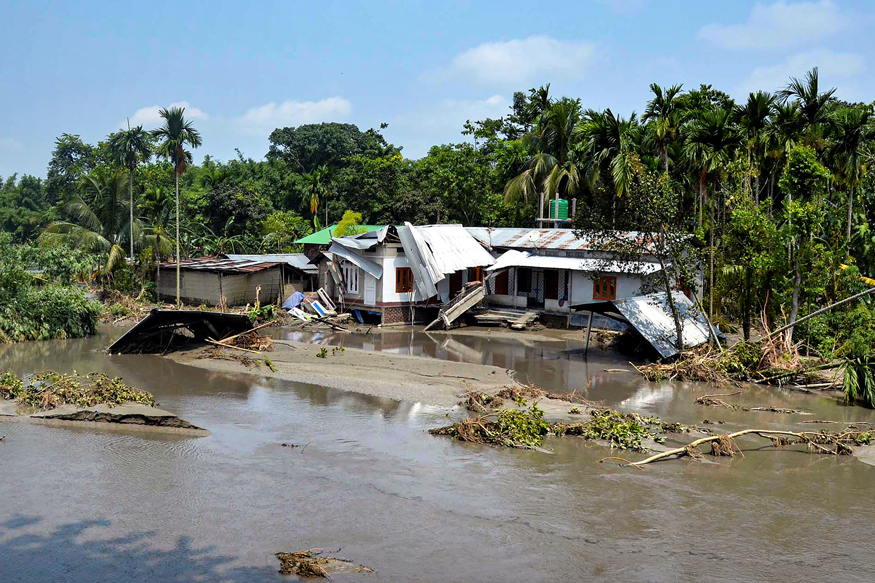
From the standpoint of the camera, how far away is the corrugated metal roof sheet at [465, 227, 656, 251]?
29.8 meters

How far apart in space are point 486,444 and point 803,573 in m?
6.07

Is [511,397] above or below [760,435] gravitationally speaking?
above

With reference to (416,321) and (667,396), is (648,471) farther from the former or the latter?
(416,321)

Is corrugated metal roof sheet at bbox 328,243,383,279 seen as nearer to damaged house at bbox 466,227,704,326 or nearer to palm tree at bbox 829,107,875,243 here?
damaged house at bbox 466,227,704,326

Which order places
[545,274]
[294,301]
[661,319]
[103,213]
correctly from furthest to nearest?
[103,213] → [294,301] → [545,274] → [661,319]

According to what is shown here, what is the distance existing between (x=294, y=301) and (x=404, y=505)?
69.7 ft

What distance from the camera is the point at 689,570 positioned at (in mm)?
9133

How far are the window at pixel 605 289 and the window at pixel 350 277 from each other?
31.1ft

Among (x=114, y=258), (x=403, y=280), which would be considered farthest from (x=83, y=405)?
(x=114, y=258)

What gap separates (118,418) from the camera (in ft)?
48.6

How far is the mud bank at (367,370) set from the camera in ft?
60.2

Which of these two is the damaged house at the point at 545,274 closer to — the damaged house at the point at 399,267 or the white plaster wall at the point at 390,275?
the damaged house at the point at 399,267

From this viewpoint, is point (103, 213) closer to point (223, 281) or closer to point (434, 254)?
point (223, 281)

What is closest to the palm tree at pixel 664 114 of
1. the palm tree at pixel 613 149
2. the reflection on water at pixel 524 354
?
the palm tree at pixel 613 149
